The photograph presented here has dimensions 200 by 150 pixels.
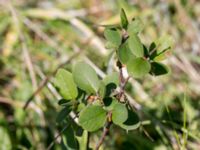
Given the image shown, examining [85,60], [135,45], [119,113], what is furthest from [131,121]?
[85,60]

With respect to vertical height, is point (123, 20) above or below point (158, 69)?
above

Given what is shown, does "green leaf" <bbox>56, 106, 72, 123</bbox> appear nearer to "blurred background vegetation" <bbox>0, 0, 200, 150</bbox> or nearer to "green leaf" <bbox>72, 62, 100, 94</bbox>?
"green leaf" <bbox>72, 62, 100, 94</bbox>

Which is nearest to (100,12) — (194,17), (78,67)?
(194,17)

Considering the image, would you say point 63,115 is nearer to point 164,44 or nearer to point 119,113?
point 119,113

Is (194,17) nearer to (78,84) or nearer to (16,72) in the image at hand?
(16,72)

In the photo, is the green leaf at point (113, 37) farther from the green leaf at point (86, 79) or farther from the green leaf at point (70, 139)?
the green leaf at point (70, 139)

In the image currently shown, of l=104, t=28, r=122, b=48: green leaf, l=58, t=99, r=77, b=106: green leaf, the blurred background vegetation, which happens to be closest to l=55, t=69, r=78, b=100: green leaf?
l=58, t=99, r=77, b=106: green leaf
